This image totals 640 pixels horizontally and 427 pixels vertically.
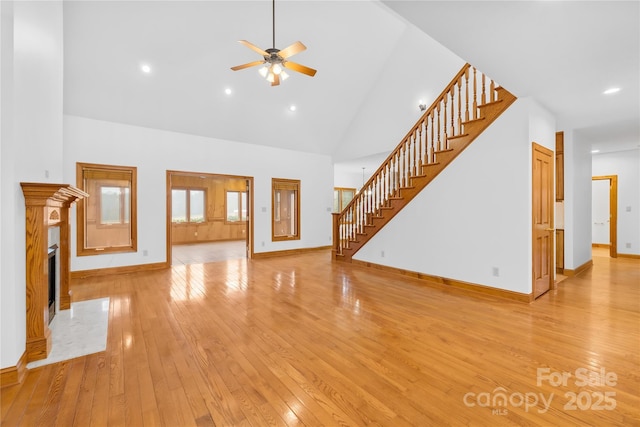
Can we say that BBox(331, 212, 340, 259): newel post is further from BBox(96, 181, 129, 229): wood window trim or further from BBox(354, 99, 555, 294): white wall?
BBox(96, 181, 129, 229): wood window trim

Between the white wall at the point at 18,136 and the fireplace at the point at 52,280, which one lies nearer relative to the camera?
the white wall at the point at 18,136

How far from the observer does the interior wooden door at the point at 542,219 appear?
12.5ft

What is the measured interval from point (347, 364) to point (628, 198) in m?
8.89

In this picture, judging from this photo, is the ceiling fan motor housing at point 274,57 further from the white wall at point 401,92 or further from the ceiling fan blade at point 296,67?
the white wall at point 401,92

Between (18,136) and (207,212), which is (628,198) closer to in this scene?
(18,136)

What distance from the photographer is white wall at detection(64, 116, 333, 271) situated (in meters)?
5.21

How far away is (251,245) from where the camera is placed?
7.18 m

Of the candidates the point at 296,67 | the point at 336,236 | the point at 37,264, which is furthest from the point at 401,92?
the point at 37,264

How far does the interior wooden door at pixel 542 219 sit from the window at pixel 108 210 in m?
7.06

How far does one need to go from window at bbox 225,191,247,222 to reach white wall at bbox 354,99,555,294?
27.5 ft

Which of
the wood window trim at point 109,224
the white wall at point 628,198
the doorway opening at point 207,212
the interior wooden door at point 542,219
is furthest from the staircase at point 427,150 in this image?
the doorway opening at point 207,212

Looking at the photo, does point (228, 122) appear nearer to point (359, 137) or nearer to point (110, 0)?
point (110, 0)

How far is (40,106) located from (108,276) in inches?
145

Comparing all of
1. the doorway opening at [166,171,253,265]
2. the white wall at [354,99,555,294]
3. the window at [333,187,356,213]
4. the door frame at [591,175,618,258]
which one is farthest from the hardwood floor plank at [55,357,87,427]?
the window at [333,187,356,213]
